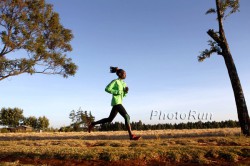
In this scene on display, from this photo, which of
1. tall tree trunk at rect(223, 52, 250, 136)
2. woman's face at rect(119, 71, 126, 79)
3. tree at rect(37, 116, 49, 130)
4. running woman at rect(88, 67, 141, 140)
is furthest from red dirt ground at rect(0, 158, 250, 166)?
tree at rect(37, 116, 49, 130)

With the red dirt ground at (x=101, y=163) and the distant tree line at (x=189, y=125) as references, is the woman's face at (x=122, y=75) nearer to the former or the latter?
the red dirt ground at (x=101, y=163)

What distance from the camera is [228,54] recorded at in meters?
15.7

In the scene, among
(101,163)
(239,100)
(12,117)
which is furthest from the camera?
(12,117)

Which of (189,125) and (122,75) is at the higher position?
(122,75)

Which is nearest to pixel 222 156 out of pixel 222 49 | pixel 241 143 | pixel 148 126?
pixel 241 143

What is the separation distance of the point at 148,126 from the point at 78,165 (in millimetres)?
37618

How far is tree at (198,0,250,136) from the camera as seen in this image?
15055 mm

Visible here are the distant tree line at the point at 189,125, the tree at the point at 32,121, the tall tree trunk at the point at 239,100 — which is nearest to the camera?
the tall tree trunk at the point at 239,100

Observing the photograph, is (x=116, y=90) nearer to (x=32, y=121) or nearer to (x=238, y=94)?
(x=238, y=94)

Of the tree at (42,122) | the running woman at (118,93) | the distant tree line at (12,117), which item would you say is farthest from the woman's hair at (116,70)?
→ the tree at (42,122)

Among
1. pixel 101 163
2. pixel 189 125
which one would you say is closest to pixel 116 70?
pixel 101 163

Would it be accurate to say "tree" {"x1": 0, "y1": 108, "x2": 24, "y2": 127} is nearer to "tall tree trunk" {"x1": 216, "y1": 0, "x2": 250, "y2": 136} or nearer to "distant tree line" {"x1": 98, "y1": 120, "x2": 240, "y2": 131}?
"distant tree line" {"x1": 98, "y1": 120, "x2": 240, "y2": 131}

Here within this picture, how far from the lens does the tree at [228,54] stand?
49.4 ft

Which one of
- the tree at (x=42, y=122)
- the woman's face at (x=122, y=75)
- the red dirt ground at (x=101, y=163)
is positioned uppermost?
the woman's face at (x=122, y=75)
